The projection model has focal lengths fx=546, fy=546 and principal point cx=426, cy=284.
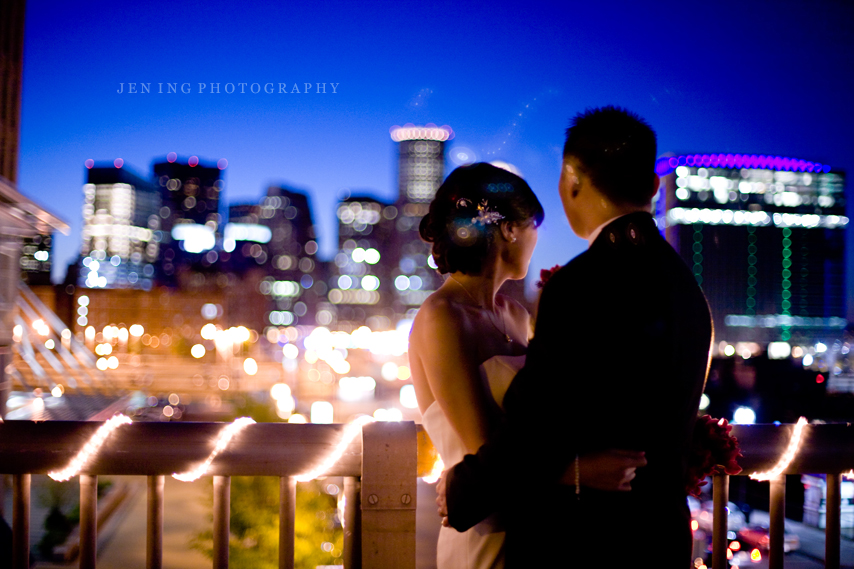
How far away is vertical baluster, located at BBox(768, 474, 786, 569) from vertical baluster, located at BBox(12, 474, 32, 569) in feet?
8.98

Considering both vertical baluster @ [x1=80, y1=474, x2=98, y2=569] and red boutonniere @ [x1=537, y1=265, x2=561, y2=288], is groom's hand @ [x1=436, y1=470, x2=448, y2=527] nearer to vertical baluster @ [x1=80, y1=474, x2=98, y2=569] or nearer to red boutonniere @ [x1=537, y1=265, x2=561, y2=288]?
red boutonniere @ [x1=537, y1=265, x2=561, y2=288]

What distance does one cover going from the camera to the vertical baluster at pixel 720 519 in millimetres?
2021

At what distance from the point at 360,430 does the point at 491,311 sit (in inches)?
26.2

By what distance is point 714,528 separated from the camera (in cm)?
208

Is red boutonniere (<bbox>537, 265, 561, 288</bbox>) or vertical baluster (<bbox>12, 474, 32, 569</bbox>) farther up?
red boutonniere (<bbox>537, 265, 561, 288</bbox>)

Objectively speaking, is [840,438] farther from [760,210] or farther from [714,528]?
[760,210]

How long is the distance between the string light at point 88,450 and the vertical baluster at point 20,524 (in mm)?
117

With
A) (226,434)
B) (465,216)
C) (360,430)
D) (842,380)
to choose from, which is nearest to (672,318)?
(465,216)

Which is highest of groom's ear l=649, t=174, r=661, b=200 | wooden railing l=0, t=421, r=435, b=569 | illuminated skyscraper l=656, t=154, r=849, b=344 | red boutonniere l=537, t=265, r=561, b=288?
illuminated skyscraper l=656, t=154, r=849, b=344

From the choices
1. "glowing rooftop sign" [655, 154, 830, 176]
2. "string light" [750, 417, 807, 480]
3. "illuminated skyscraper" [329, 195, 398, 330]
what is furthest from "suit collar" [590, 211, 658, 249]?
"illuminated skyscraper" [329, 195, 398, 330]

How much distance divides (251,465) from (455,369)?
3.03 ft

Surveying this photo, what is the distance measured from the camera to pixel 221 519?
75.9 inches

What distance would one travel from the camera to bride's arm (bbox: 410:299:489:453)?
144cm

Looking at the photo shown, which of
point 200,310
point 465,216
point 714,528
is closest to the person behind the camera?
point 465,216
